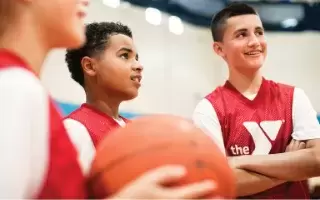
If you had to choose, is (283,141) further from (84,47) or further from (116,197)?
(116,197)

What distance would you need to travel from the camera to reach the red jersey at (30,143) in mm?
1044

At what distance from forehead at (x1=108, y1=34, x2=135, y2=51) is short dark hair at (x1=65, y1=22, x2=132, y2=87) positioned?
0.08ft

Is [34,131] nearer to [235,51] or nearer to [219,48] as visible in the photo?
[235,51]

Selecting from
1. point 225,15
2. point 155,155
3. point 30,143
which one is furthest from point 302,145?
point 30,143

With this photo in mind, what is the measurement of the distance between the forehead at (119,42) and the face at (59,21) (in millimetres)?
1171

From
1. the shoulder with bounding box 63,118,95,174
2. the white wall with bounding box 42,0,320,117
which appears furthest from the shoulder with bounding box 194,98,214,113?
the white wall with bounding box 42,0,320,117

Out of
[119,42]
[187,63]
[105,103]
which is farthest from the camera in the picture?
[187,63]

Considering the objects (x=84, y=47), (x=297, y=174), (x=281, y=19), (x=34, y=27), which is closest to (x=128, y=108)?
(x=281, y=19)

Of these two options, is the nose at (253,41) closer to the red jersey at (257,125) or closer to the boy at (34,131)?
the red jersey at (257,125)

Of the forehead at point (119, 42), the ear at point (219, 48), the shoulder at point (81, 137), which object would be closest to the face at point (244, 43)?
the ear at point (219, 48)

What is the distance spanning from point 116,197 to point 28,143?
0.21 meters

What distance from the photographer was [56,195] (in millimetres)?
1144

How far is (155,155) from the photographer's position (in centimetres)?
119

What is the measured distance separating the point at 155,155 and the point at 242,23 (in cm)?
177
